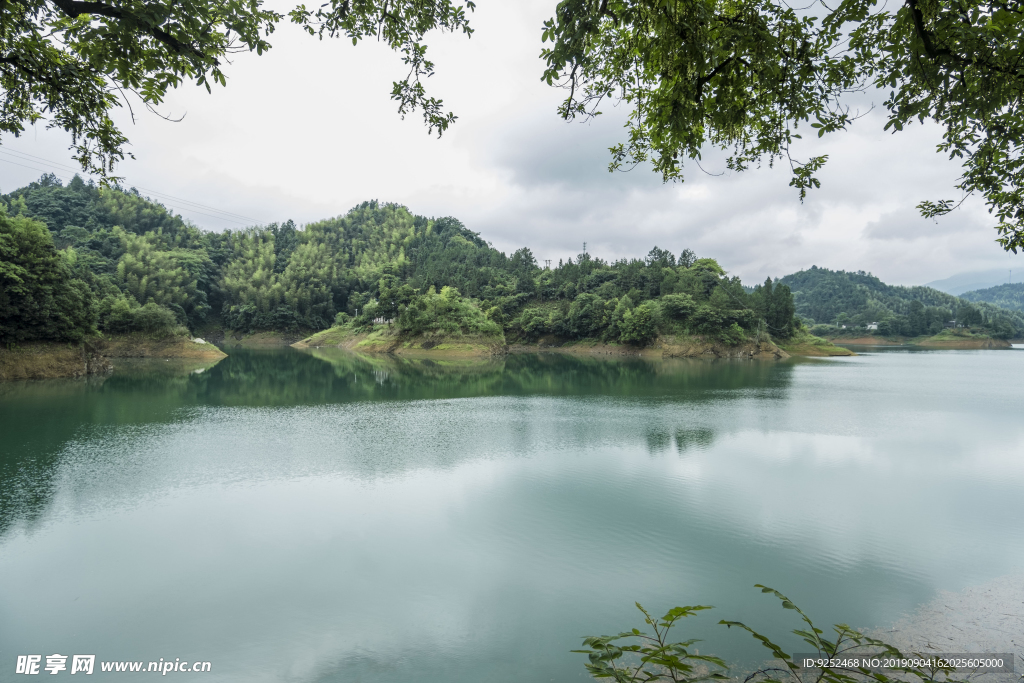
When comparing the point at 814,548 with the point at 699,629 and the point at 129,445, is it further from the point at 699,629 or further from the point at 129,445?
the point at 129,445

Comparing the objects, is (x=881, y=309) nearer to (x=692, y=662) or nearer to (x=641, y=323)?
(x=641, y=323)

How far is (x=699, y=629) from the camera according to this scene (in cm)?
518

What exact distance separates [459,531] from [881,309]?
9964 centimetres

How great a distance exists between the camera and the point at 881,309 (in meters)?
85.2

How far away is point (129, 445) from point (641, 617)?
12.4 meters

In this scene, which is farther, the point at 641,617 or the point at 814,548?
the point at 814,548

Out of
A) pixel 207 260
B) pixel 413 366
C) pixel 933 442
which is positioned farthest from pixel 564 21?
pixel 207 260

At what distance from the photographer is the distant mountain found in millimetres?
141125

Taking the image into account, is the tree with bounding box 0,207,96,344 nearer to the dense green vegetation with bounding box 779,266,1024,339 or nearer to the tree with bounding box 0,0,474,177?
the tree with bounding box 0,0,474,177

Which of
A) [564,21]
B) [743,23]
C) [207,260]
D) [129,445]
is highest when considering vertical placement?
[207,260]

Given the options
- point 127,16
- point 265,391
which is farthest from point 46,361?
point 127,16

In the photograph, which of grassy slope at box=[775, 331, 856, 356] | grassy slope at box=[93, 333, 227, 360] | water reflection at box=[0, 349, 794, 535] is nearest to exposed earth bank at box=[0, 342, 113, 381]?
water reflection at box=[0, 349, 794, 535]

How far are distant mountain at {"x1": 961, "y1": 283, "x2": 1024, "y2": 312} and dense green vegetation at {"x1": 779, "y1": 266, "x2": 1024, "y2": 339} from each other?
5644cm

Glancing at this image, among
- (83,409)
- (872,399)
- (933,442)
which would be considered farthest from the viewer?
(872,399)
